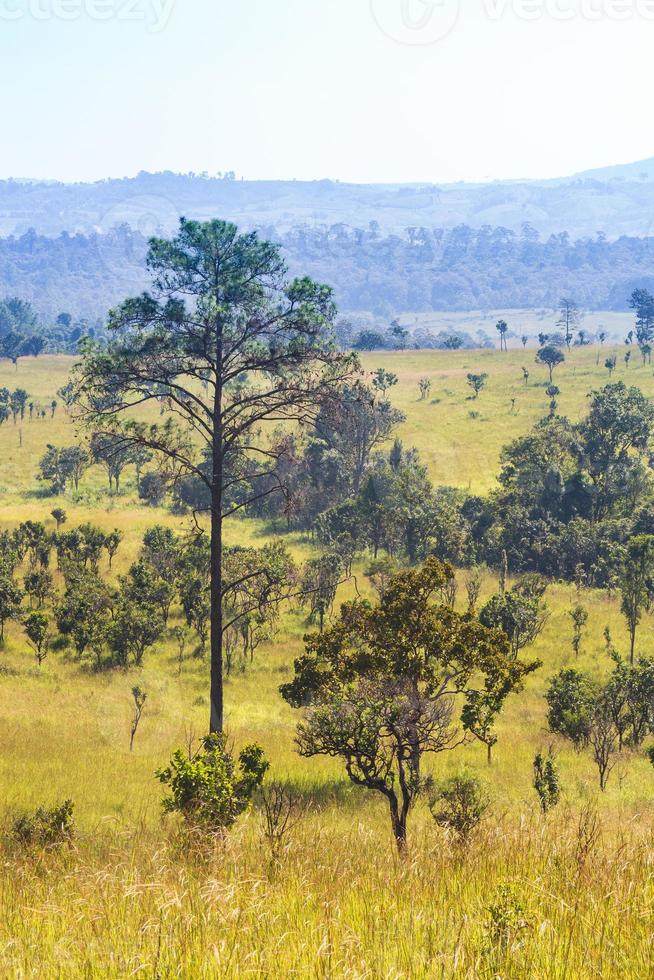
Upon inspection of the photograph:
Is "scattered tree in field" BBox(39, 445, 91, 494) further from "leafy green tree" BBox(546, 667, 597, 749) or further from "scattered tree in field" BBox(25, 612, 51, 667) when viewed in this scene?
"leafy green tree" BBox(546, 667, 597, 749)

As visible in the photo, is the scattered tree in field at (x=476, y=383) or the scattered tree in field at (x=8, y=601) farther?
the scattered tree in field at (x=476, y=383)

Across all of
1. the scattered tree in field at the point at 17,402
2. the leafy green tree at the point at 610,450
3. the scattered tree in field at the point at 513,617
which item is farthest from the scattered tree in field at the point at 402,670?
the scattered tree in field at the point at 17,402

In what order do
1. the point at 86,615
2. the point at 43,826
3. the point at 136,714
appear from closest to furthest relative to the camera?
the point at 43,826 → the point at 136,714 → the point at 86,615

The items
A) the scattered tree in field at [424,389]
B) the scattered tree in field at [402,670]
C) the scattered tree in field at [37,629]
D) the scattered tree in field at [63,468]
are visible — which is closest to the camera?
the scattered tree in field at [402,670]

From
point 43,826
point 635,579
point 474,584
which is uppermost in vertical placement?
point 43,826

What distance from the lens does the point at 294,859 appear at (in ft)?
23.3

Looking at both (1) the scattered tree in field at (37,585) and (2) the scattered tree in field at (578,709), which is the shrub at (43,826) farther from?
(1) the scattered tree in field at (37,585)

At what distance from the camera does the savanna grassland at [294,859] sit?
179 inches

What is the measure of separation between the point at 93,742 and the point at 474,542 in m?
40.4

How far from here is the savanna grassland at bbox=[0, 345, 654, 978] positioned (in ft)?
15.0

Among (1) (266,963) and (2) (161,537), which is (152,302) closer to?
(1) (266,963)

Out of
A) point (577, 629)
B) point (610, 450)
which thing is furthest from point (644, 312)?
point (577, 629)

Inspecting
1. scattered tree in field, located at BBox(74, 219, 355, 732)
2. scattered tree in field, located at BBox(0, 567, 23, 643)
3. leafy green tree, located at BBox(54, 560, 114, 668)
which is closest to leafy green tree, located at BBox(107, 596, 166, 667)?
leafy green tree, located at BBox(54, 560, 114, 668)

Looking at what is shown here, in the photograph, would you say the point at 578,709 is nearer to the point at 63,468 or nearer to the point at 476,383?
the point at 63,468
